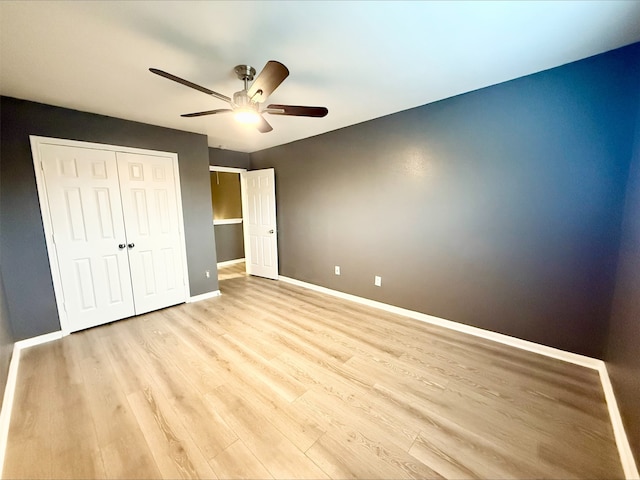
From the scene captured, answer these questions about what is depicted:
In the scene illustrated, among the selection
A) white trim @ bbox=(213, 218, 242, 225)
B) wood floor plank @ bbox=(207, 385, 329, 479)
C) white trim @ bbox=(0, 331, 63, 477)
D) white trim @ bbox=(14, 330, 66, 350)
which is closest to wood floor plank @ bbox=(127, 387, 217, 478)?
wood floor plank @ bbox=(207, 385, 329, 479)

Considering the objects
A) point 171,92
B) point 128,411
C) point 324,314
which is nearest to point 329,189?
point 324,314

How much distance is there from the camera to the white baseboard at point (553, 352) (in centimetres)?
128

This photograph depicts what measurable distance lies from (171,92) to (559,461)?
3.74 metres

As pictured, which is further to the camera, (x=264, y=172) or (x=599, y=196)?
(x=264, y=172)

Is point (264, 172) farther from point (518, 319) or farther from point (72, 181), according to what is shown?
point (518, 319)

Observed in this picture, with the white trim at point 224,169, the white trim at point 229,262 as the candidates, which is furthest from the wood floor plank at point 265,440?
the white trim at point 229,262

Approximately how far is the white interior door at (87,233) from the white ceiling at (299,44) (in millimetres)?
600

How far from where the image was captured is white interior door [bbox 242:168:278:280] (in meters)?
4.41

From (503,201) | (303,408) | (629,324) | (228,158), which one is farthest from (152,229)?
(629,324)

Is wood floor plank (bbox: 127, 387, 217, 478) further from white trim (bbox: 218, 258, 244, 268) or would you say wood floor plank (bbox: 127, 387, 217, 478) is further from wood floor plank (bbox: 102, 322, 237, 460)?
white trim (bbox: 218, 258, 244, 268)

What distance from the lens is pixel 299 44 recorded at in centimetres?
165

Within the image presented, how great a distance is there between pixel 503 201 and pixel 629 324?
46.6 inches

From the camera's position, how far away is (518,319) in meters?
2.28

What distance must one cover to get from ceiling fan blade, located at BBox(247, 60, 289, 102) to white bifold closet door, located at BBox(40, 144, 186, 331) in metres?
2.18
